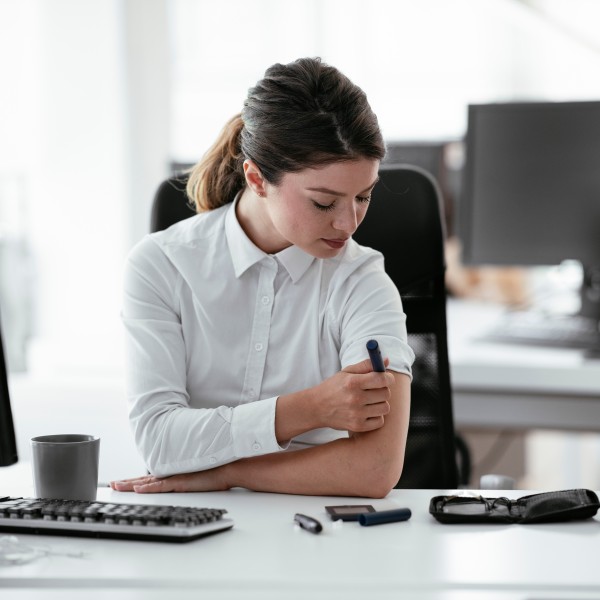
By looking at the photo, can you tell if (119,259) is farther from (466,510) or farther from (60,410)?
(466,510)

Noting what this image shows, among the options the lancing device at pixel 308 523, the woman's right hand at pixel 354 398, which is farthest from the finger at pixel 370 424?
the lancing device at pixel 308 523

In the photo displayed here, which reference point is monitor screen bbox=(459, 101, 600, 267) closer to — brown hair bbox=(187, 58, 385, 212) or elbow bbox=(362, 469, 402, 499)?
brown hair bbox=(187, 58, 385, 212)

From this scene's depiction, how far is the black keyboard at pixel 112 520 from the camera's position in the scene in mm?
1110

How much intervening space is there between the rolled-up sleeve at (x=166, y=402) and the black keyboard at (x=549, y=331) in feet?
4.20

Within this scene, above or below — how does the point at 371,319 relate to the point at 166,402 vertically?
above

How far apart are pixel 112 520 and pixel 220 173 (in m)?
0.73

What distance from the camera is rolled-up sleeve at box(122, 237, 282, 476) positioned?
1407 millimetres

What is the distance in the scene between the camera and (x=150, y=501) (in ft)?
4.34

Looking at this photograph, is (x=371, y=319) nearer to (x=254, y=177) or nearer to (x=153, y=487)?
(x=254, y=177)

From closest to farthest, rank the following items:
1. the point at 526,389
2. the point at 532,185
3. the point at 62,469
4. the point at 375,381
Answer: the point at 62,469 → the point at 375,381 → the point at 526,389 → the point at 532,185

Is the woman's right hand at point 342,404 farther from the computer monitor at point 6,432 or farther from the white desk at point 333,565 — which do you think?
the computer monitor at point 6,432

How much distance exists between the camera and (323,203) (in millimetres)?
1453

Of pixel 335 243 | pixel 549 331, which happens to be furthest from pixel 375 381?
pixel 549 331

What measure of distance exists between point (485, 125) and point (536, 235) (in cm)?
33
